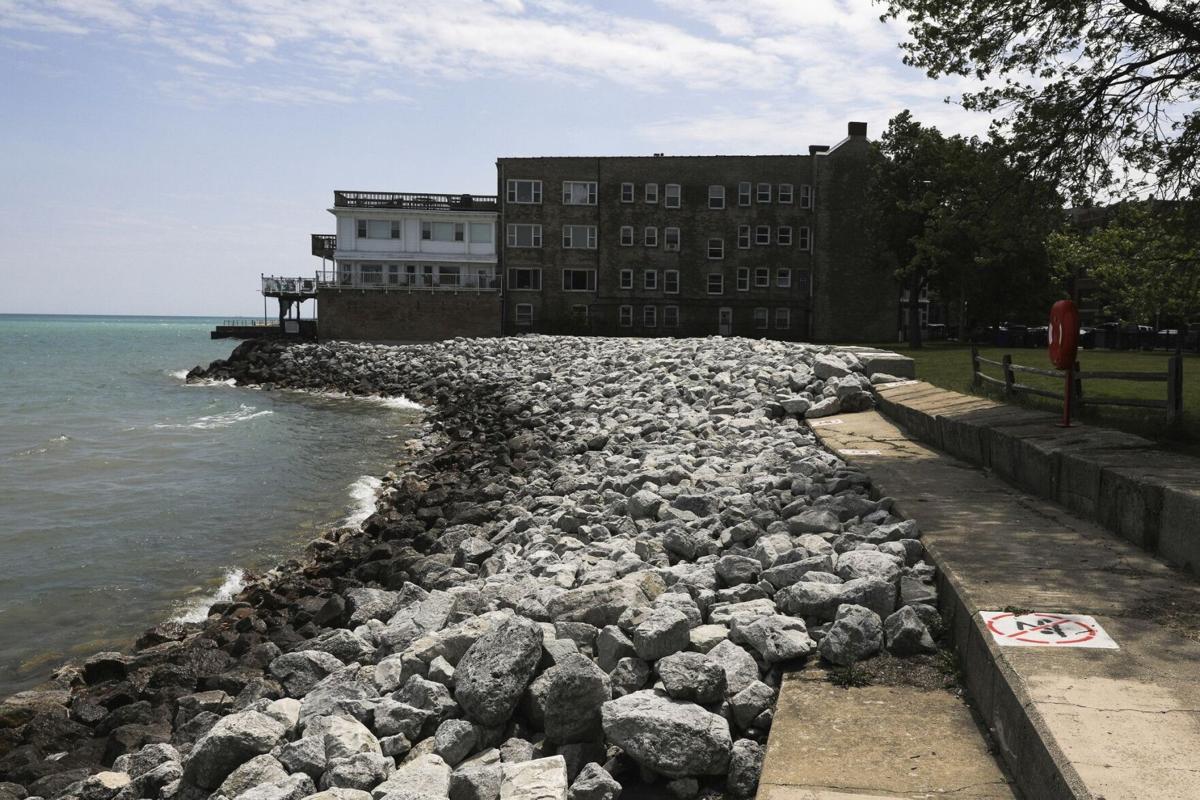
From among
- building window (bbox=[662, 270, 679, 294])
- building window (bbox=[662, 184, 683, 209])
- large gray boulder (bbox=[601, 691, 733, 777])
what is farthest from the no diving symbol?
building window (bbox=[662, 184, 683, 209])

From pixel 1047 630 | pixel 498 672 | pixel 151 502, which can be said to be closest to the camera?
pixel 1047 630

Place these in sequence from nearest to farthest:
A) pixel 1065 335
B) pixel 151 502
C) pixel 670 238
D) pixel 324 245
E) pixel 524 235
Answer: pixel 1065 335
pixel 151 502
pixel 670 238
pixel 524 235
pixel 324 245

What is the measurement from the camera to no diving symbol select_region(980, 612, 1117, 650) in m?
4.58

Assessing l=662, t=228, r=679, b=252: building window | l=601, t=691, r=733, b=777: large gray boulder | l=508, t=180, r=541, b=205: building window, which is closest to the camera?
l=601, t=691, r=733, b=777: large gray boulder

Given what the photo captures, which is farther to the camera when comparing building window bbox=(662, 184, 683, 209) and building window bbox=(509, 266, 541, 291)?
building window bbox=(509, 266, 541, 291)

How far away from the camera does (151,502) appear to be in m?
16.2

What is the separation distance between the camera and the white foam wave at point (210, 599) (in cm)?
988

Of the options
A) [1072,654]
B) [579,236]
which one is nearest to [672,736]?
[1072,654]

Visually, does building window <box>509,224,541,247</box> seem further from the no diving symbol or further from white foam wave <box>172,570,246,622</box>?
the no diving symbol

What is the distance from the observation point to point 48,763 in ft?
20.5

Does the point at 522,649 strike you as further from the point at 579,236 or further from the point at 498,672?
the point at 579,236

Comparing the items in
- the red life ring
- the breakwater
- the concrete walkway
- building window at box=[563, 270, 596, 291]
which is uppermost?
building window at box=[563, 270, 596, 291]

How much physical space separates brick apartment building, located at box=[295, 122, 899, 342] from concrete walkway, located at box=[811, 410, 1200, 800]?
52710mm

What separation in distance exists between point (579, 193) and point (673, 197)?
5760mm
